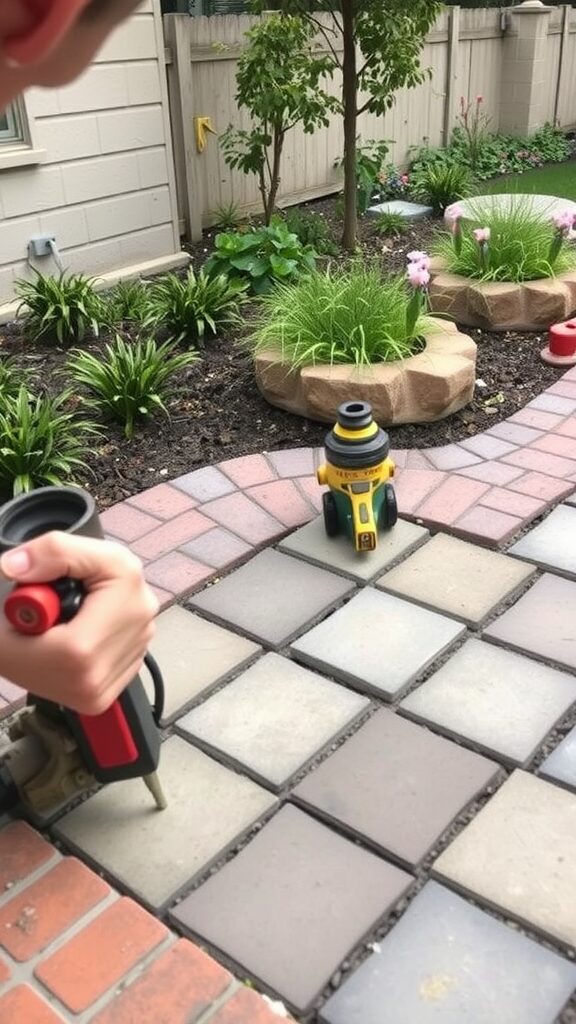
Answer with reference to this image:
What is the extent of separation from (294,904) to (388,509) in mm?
1470

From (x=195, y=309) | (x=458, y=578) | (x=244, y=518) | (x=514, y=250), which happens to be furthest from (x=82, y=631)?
(x=514, y=250)

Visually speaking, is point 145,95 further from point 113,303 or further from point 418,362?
point 418,362

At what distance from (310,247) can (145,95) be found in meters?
1.40

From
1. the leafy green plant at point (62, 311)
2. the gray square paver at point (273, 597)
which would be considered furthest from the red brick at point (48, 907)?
the leafy green plant at point (62, 311)

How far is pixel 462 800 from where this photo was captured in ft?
6.82

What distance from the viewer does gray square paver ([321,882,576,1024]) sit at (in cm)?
163

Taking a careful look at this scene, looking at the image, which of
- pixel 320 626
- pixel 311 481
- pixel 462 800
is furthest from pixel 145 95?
pixel 462 800

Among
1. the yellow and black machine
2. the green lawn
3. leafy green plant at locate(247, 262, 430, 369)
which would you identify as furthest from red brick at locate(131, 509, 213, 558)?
the green lawn

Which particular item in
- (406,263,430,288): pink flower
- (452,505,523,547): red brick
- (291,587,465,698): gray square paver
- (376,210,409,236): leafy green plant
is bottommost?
(291,587,465,698): gray square paver

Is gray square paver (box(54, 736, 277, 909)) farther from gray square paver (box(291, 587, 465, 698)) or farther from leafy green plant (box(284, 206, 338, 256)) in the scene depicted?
leafy green plant (box(284, 206, 338, 256))

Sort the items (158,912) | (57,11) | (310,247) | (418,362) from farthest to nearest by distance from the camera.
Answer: (310,247)
(418,362)
(158,912)
(57,11)

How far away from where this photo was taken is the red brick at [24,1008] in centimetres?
165

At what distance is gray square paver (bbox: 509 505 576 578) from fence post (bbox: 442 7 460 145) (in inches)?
291

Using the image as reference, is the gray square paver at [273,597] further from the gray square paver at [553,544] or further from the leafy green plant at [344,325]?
the leafy green plant at [344,325]
